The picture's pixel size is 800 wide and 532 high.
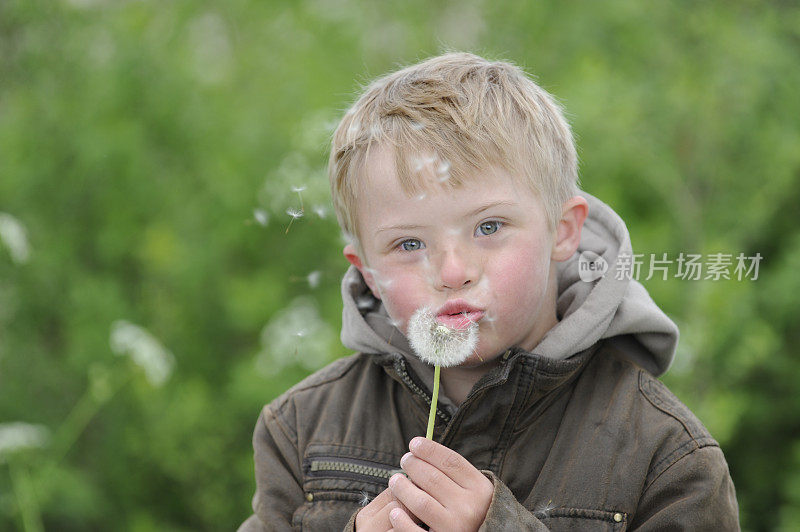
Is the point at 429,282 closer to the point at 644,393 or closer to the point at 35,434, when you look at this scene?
the point at 644,393

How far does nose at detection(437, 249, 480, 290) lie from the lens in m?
1.43

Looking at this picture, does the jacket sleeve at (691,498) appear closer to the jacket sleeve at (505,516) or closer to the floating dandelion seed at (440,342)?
the jacket sleeve at (505,516)

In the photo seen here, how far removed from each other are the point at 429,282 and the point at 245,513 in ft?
8.13

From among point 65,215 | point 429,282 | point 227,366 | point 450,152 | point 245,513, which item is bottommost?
point 245,513

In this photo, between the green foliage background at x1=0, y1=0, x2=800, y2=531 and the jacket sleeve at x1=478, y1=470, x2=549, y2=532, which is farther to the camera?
the green foliage background at x1=0, y1=0, x2=800, y2=531

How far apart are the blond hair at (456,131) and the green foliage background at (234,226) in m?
1.40

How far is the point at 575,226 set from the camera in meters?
1.65

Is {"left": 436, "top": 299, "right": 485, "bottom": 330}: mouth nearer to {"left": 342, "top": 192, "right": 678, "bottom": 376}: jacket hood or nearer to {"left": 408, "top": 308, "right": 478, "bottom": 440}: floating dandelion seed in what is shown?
{"left": 408, "top": 308, "right": 478, "bottom": 440}: floating dandelion seed

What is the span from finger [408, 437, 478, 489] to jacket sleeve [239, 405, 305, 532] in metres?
0.44

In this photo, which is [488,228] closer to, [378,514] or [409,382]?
[409,382]

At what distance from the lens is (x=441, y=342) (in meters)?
1.46

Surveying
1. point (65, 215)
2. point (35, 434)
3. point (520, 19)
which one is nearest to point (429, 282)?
point (35, 434)

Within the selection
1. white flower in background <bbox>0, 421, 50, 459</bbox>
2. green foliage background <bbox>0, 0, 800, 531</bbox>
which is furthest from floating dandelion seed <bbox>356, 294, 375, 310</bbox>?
white flower in background <bbox>0, 421, 50, 459</bbox>

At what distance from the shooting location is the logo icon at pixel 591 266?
5.65 feet
